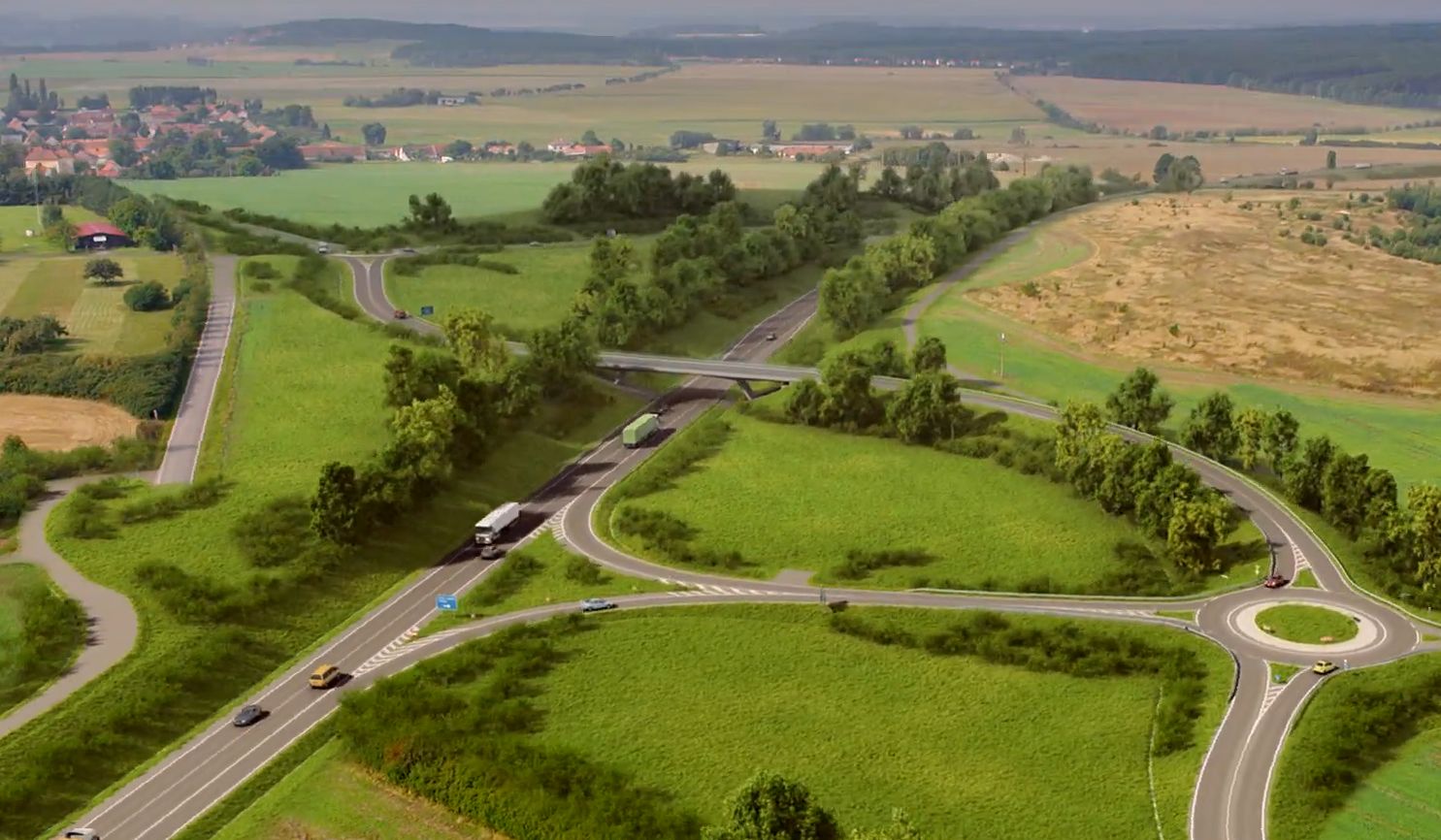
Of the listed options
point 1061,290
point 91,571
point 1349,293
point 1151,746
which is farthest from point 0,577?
point 1349,293

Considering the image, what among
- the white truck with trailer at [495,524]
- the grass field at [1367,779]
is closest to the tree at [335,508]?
the white truck with trailer at [495,524]

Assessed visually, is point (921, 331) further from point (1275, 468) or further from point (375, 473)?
point (375, 473)

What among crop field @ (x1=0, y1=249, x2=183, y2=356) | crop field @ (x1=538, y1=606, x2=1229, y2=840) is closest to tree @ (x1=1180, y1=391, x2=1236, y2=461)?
crop field @ (x1=538, y1=606, x2=1229, y2=840)

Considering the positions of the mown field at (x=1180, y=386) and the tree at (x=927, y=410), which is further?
the tree at (x=927, y=410)

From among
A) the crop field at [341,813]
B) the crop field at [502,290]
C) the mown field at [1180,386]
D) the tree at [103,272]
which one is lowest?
the crop field at [341,813]

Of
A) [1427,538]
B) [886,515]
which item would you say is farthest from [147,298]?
[1427,538]

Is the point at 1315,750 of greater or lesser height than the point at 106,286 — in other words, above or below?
below

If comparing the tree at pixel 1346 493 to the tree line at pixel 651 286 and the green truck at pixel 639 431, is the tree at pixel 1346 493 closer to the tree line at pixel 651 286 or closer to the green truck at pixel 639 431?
the green truck at pixel 639 431
